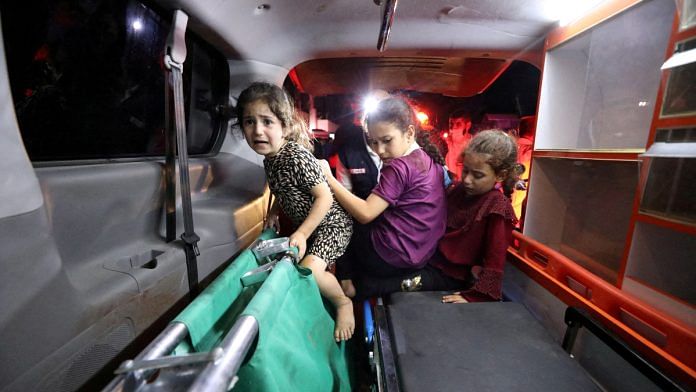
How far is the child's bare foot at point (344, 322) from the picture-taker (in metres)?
1.23

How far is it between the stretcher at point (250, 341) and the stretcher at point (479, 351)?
0.25 m

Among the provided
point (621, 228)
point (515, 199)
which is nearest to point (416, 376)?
point (621, 228)

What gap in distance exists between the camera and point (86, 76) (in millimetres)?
961

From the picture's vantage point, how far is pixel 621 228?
1497 mm

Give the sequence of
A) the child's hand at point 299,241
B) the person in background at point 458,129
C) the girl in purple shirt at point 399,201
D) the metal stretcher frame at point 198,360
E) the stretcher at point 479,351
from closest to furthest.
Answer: the metal stretcher frame at point 198,360 → the stretcher at point 479,351 → the child's hand at point 299,241 → the girl in purple shirt at point 399,201 → the person in background at point 458,129

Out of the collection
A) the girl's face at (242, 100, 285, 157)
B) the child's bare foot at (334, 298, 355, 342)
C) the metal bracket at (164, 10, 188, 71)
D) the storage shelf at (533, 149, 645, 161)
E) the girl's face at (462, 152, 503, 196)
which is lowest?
the child's bare foot at (334, 298, 355, 342)

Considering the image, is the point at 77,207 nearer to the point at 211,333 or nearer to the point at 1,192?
the point at 1,192

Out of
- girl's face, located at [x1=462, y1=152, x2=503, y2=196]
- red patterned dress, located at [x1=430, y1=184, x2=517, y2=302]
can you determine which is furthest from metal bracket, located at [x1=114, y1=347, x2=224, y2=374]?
girl's face, located at [x1=462, y1=152, x2=503, y2=196]

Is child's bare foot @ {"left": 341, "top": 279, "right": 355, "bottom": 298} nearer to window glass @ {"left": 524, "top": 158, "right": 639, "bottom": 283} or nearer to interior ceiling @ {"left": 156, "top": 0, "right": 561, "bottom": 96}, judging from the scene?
window glass @ {"left": 524, "top": 158, "right": 639, "bottom": 283}

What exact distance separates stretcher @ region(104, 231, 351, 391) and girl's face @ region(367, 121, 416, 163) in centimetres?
70

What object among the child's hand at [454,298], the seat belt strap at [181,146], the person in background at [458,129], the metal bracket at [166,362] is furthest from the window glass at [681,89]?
the person in background at [458,129]

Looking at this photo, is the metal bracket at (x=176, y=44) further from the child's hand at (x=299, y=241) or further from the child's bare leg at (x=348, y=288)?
the child's bare leg at (x=348, y=288)

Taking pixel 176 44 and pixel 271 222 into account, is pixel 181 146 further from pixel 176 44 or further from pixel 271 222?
pixel 271 222

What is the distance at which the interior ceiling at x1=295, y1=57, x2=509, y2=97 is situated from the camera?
197 cm
